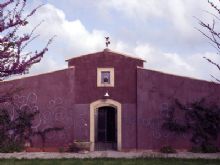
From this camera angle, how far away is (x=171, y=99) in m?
21.9

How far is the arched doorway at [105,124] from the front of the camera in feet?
71.8

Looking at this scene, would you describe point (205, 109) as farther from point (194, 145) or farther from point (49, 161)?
point (49, 161)

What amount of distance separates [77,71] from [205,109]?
256 inches

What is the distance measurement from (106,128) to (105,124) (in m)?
0.20

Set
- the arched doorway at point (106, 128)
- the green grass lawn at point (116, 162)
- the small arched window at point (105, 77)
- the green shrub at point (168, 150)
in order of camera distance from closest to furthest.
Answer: the green grass lawn at point (116, 162), the green shrub at point (168, 150), the arched doorway at point (106, 128), the small arched window at point (105, 77)

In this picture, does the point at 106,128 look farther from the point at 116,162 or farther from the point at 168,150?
the point at 116,162

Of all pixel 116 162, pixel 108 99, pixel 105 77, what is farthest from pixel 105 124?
pixel 116 162

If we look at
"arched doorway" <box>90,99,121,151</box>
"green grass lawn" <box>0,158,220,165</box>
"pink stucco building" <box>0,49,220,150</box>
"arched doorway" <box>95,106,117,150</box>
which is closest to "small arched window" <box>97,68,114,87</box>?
"pink stucco building" <box>0,49,220,150</box>

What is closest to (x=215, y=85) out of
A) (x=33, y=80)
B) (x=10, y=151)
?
(x=33, y=80)

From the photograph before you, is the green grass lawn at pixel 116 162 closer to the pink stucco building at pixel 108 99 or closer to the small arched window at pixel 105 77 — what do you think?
the pink stucco building at pixel 108 99

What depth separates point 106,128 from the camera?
877 inches

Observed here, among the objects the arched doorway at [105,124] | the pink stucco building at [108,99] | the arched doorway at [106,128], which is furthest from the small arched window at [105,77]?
the arched doorway at [106,128]

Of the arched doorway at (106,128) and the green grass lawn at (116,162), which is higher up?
the arched doorway at (106,128)

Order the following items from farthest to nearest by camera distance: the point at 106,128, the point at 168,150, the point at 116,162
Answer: the point at 106,128 → the point at 168,150 → the point at 116,162
